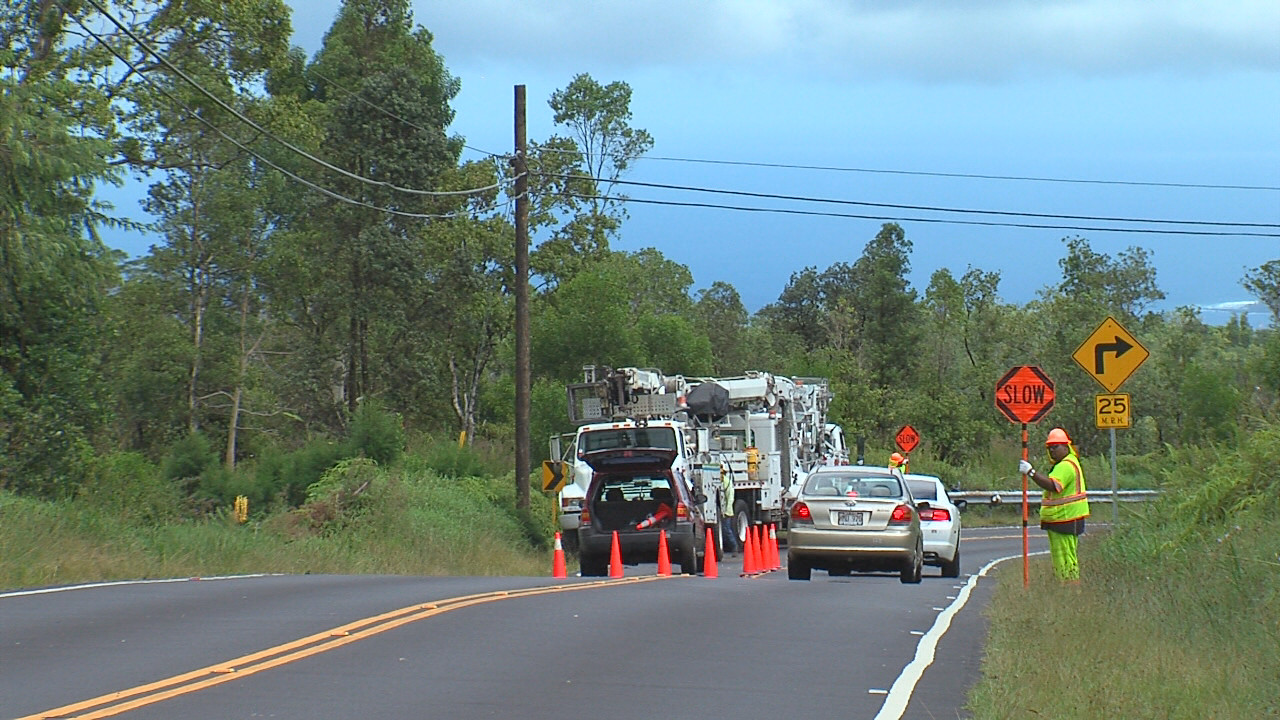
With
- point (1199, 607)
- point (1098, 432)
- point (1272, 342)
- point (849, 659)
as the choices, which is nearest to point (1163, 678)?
point (849, 659)

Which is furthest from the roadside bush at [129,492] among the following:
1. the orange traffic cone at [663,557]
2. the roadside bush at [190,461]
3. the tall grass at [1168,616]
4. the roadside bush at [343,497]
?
the tall grass at [1168,616]

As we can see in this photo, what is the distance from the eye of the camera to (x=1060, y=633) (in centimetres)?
1292

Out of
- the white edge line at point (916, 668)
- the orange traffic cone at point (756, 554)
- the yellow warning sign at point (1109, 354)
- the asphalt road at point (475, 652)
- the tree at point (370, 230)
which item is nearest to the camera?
the asphalt road at point (475, 652)

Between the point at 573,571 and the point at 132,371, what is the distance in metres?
25.3

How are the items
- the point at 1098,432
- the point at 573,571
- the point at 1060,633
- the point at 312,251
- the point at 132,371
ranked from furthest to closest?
the point at 1098,432
the point at 312,251
the point at 132,371
the point at 573,571
the point at 1060,633

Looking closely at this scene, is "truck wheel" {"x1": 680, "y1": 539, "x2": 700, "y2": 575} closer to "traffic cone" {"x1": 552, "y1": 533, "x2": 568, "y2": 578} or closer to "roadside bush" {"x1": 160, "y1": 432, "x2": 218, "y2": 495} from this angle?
"traffic cone" {"x1": 552, "y1": 533, "x2": 568, "y2": 578}

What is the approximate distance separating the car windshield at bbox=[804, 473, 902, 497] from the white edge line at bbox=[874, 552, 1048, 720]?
3239 mm

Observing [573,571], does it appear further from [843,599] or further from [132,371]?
[132,371]

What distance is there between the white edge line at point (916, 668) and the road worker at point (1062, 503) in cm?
125

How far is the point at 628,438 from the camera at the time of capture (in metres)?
28.3

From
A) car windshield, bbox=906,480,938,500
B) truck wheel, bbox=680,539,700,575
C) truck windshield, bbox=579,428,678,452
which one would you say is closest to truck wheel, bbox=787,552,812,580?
truck wheel, bbox=680,539,700,575

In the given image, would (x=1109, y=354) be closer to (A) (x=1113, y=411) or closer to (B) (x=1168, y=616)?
(A) (x=1113, y=411)

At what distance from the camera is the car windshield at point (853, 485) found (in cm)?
2083

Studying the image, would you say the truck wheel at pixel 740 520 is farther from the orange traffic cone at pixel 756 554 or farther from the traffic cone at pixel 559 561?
the traffic cone at pixel 559 561
